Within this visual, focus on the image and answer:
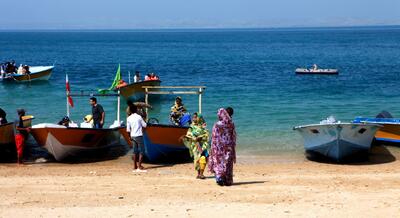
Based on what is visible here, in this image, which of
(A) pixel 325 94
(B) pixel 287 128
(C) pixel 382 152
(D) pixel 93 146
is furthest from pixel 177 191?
(A) pixel 325 94

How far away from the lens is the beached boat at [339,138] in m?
14.7

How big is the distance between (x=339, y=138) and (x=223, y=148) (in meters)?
4.57

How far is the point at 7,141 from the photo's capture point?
623 inches

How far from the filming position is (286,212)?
9.65m

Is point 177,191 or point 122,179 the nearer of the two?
point 177,191

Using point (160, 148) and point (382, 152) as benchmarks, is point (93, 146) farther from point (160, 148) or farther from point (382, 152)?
point (382, 152)

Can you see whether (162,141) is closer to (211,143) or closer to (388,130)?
(211,143)

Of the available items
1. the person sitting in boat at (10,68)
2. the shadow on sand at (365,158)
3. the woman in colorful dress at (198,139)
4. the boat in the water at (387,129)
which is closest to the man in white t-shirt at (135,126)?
the woman in colorful dress at (198,139)

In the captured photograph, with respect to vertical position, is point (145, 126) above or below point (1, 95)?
above

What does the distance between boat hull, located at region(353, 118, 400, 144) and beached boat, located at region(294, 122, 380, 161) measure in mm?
1686

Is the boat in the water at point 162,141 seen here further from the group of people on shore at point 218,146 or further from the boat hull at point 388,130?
the boat hull at point 388,130

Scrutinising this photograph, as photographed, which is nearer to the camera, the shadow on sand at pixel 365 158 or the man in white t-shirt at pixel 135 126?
the man in white t-shirt at pixel 135 126

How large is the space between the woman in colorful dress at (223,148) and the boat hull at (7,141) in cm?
628

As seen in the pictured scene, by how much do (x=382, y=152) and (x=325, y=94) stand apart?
53.5ft
